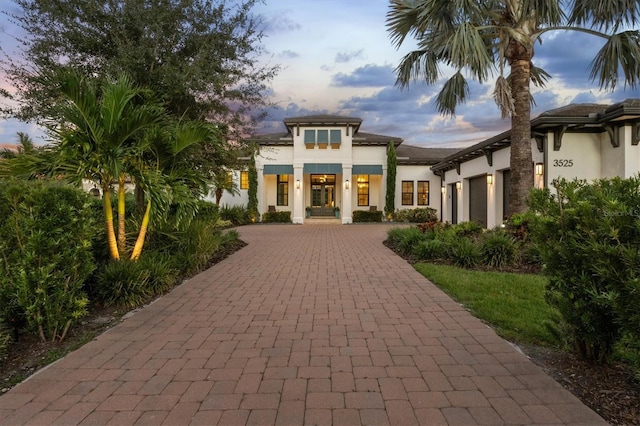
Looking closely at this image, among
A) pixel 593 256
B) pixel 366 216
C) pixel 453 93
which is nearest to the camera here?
pixel 593 256

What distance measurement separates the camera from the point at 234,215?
2283 cm

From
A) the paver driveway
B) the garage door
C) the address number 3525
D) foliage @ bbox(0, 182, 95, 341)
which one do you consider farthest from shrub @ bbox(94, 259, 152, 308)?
the garage door

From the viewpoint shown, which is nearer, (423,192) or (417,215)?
(417,215)

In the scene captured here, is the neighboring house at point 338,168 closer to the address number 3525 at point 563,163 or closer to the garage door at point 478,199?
the garage door at point 478,199

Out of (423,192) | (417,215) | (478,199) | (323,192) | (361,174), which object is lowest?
(417,215)

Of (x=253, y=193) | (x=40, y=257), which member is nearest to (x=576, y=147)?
(x=40, y=257)

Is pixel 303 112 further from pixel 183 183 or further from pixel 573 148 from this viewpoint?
pixel 183 183

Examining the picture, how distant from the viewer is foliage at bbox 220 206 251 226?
22688 millimetres

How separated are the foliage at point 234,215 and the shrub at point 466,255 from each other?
54.3 ft

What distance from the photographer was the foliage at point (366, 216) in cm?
2464

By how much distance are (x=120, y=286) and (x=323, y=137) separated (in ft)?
67.7

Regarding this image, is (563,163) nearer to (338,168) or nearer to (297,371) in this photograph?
(297,371)

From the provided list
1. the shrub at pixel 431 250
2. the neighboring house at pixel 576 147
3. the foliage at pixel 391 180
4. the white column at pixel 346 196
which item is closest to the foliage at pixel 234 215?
the white column at pixel 346 196

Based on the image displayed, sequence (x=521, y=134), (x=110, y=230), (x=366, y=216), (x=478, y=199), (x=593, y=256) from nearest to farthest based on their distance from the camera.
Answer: (x=593, y=256) → (x=110, y=230) → (x=521, y=134) → (x=478, y=199) → (x=366, y=216)
